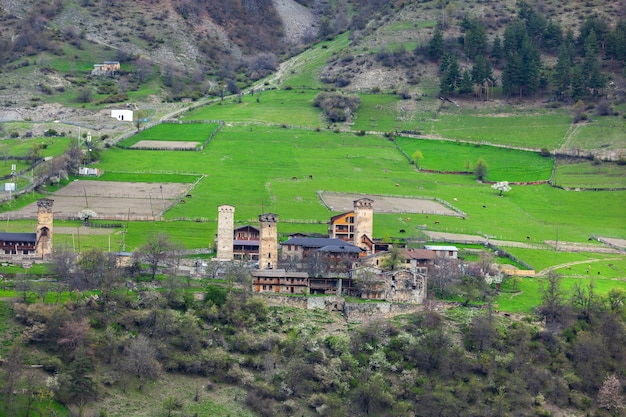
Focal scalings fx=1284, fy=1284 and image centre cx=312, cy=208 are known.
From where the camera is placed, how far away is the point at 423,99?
564 feet

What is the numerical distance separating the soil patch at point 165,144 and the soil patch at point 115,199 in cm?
1763

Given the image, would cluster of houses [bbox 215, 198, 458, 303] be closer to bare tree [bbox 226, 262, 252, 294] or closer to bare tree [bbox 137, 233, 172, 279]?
bare tree [bbox 226, 262, 252, 294]

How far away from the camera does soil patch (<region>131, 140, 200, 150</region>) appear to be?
14462 cm

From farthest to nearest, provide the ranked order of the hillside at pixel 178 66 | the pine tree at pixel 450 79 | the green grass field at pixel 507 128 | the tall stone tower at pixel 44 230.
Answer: the pine tree at pixel 450 79 < the hillside at pixel 178 66 < the green grass field at pixel 507 128 < the tall stone tower at pixel 44 230

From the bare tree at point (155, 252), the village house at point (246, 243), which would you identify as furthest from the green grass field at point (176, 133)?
the bare tree at point (155, 252)

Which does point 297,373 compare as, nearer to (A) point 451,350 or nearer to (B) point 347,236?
(A) point 451,350

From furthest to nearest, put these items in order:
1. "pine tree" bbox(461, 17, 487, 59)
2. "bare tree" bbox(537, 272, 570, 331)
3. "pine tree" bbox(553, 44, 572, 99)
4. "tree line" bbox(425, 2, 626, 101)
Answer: "pine tree" bbox(461, 17, 487, 59)
"tree line" bbox(425, 2, 626, 101)
"pine tree" bbox(553, 44, 572, 99)
"bare tree" bbox(537, 272, 570, 331)

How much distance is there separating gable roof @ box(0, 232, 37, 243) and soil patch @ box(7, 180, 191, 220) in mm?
12324

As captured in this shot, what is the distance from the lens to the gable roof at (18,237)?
9781 cm

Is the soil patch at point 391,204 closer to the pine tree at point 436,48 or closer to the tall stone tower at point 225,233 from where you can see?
the tall stone tower at point 225,233

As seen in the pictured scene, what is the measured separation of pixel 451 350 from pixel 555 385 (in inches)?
298

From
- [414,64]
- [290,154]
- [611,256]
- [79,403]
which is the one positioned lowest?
[79,403]

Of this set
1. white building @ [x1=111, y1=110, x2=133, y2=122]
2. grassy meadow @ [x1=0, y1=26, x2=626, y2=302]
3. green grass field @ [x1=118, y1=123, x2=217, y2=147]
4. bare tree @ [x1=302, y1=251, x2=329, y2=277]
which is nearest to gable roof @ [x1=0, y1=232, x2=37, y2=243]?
grassy meadow @ [x1=0, y1=26, x2=626, y2=302]

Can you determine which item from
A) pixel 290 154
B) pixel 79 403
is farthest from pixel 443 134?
pixel 79 403
